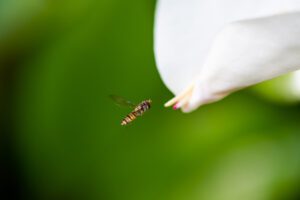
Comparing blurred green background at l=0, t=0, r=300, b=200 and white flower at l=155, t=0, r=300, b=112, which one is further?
blurred green background at l=0, t=0, r=300, b=200

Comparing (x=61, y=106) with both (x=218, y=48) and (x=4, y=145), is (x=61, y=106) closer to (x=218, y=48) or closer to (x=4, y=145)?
(x=4, y=145)

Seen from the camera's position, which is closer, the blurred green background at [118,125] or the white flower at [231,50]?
the white flower at [231,50]

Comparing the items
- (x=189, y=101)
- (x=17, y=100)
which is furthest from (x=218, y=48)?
(x=17, y=100)

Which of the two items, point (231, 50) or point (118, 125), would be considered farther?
point (118, 125)

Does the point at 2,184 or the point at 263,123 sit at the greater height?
the point at 2,184
